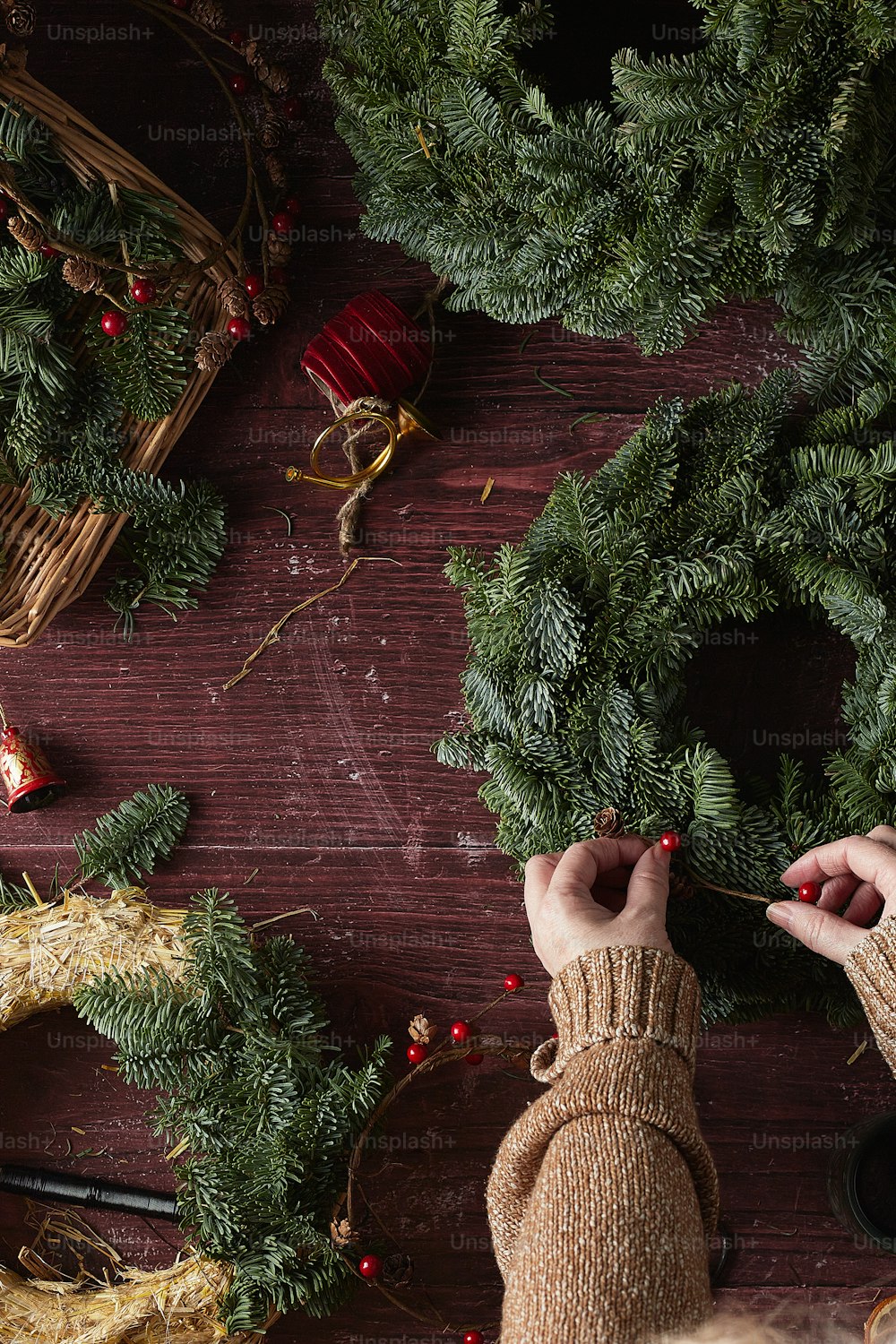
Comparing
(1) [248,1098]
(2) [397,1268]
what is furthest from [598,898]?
(2) [397,1268]

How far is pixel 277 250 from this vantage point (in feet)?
4.36

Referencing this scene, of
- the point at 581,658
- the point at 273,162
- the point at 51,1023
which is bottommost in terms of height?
the point at 51,1023

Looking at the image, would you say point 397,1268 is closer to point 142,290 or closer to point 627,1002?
point 627,1002

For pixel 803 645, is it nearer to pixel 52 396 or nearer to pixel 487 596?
pixel 487 596

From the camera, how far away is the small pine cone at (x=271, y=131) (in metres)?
1.33

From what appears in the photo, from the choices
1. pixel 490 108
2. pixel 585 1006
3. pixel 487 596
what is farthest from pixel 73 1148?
pixel 490 108

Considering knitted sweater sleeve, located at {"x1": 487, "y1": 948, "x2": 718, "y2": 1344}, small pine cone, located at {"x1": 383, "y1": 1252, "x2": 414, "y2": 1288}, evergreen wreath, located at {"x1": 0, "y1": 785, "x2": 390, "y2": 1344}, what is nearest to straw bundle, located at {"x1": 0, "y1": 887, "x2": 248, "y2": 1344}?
evergreen wreath, located at {"x1": 0, "y1": 785, "x2": 390, "y2": 1344}

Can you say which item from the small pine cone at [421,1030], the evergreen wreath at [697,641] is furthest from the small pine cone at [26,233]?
the small pine cone at [421,1030]

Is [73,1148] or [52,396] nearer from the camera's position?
[52,396]

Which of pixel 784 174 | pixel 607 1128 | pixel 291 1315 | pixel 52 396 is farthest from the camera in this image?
pixel 291 1315

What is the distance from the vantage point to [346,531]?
137cm

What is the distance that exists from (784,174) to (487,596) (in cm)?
52

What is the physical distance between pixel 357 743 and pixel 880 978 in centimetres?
72

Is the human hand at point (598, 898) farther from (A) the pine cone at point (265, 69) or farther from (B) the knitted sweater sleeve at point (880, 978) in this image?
(A) the pine cone at point (265, 69)
